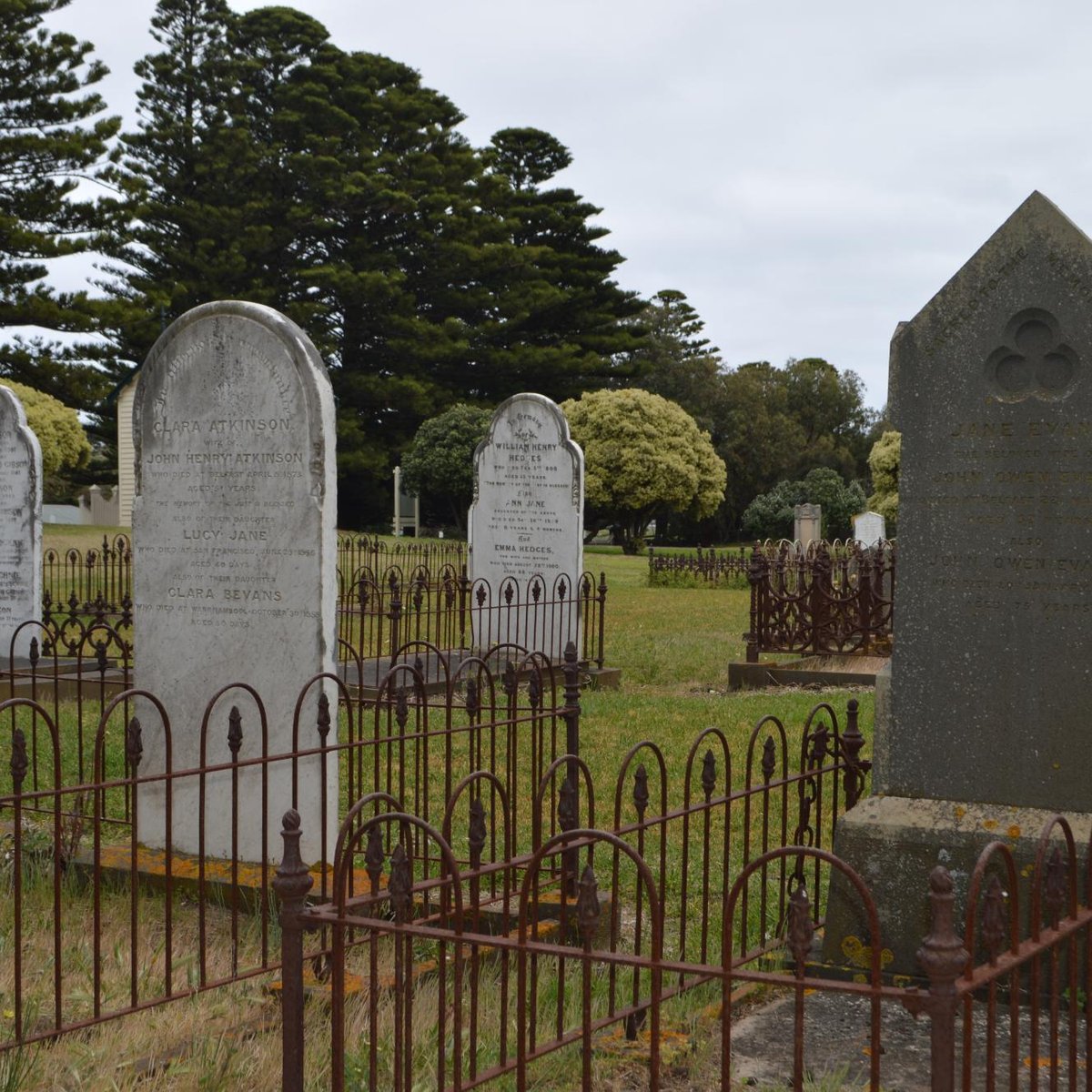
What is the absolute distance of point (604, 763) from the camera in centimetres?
906

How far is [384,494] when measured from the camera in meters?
45.4

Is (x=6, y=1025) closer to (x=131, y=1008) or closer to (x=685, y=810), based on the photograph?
(x=131, y=1008)

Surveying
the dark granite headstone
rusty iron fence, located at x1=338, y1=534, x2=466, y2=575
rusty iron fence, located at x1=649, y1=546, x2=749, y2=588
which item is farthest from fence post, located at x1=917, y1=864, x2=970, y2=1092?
rusty iron fence, located at x1=649, y1=546, x2=749, y2=588

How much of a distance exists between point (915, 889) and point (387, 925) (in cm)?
248

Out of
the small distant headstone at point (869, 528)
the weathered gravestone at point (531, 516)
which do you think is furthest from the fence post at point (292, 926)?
the small distant headstone at point (869, 528)

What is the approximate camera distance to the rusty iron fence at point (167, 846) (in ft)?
15.2

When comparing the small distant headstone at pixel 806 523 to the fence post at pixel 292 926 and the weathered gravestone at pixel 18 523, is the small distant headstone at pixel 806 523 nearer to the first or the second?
the weathered gravestone at pixel 18 523

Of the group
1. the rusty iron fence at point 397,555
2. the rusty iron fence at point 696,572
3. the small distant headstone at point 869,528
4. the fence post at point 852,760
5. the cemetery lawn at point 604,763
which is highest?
the small distant headstone at point 869,528

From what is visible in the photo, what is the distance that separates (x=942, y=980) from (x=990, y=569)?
2608mm

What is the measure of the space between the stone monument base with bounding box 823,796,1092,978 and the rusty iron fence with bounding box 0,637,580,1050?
1.19m

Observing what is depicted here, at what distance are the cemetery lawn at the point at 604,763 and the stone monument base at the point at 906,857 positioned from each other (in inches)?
25.7

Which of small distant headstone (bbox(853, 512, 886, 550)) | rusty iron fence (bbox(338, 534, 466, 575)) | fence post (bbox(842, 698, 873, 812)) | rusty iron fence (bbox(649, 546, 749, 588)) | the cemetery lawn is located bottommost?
the cemetery lawn

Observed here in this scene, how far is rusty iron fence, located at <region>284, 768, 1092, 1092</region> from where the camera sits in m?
2.92

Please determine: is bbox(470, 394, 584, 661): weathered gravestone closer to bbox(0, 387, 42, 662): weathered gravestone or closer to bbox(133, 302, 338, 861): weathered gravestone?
bbox(0, 387, 42, 662): weathered gravestone
